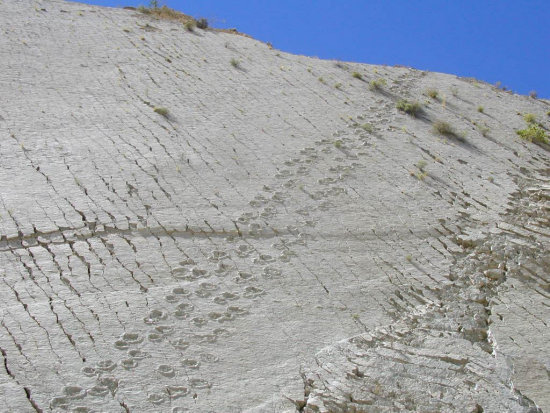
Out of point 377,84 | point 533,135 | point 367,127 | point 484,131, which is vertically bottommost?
point 367,127

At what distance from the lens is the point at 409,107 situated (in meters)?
14.5

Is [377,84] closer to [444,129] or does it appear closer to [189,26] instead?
[444,129]

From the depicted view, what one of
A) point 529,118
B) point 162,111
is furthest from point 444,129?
point 162,111

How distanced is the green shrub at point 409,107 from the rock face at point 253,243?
16 cm

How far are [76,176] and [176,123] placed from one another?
9.89 ft

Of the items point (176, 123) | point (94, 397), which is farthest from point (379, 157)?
point (94, 397)

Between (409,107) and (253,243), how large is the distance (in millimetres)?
7187

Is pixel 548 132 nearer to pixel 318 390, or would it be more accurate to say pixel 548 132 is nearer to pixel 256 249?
pixel 256 249

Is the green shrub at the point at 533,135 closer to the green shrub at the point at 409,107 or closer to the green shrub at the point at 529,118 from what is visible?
the green shrub at the point at 529,118

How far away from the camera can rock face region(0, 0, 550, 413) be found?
6.28 metres

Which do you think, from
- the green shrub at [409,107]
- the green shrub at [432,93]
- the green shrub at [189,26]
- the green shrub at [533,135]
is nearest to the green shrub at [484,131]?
the green shrub at [533,135]

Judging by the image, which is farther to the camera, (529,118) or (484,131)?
(529,118)

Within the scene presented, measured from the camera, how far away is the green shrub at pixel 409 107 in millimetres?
14516

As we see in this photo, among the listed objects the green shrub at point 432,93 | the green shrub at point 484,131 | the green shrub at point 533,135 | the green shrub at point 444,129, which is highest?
the green shrub at point 432,93
